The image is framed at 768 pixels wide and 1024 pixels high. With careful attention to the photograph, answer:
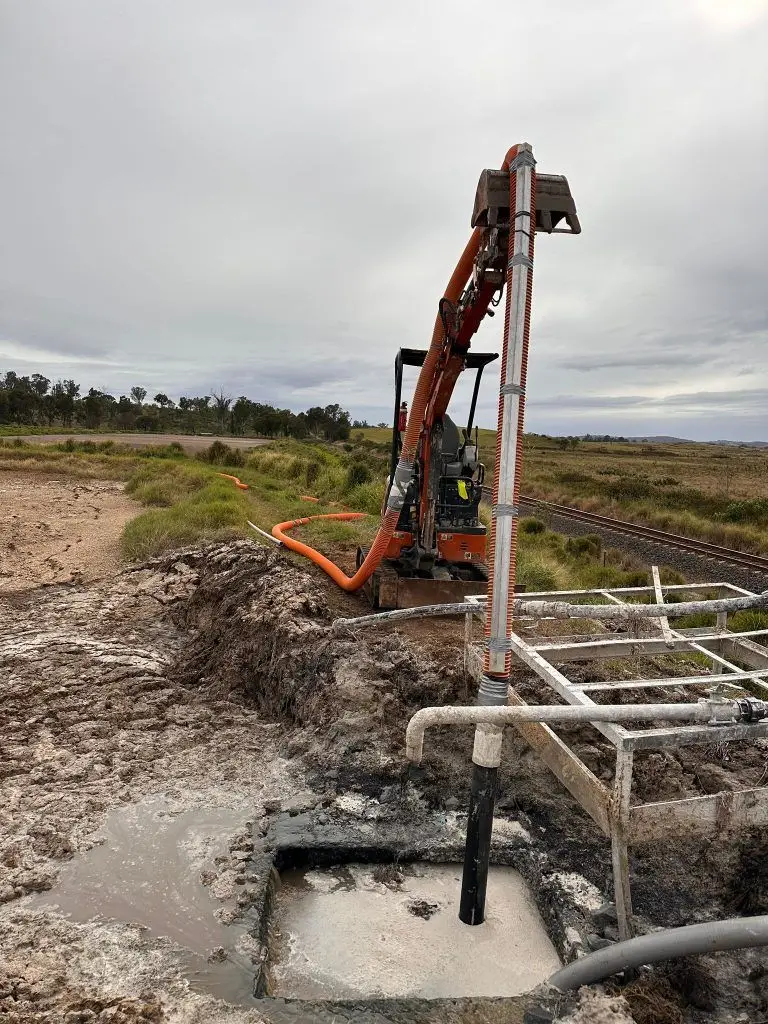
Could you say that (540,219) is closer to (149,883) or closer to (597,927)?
(597,927)

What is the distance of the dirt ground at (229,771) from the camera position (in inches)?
132

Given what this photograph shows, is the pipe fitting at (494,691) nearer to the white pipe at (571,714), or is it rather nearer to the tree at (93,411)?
the white pipe at (571,714)

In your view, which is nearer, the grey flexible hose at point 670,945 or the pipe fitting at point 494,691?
the grey flexible hose at point 670,945

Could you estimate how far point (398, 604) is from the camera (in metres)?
7.89

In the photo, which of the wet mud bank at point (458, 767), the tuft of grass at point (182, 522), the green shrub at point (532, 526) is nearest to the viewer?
the wet mud bank at point (458, 767)

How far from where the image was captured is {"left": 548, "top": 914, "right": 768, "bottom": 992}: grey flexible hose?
2.38 m

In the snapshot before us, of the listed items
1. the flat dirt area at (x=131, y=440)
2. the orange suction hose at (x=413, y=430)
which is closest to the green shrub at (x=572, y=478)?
the flat dirt area at (x=131, y=440)

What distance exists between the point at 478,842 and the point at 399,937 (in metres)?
0.79

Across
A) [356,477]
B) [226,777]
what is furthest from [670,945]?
[356,477]

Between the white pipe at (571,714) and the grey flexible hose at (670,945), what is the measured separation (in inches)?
35.7

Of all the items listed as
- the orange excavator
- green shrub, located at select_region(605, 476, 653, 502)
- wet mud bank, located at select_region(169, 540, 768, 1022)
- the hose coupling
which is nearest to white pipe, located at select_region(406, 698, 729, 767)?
the hose coupling

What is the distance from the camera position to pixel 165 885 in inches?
162

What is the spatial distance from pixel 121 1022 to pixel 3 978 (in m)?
0.72

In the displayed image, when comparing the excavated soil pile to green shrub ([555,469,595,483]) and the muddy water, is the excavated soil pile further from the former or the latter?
green shrub ([555,469,595,483])
